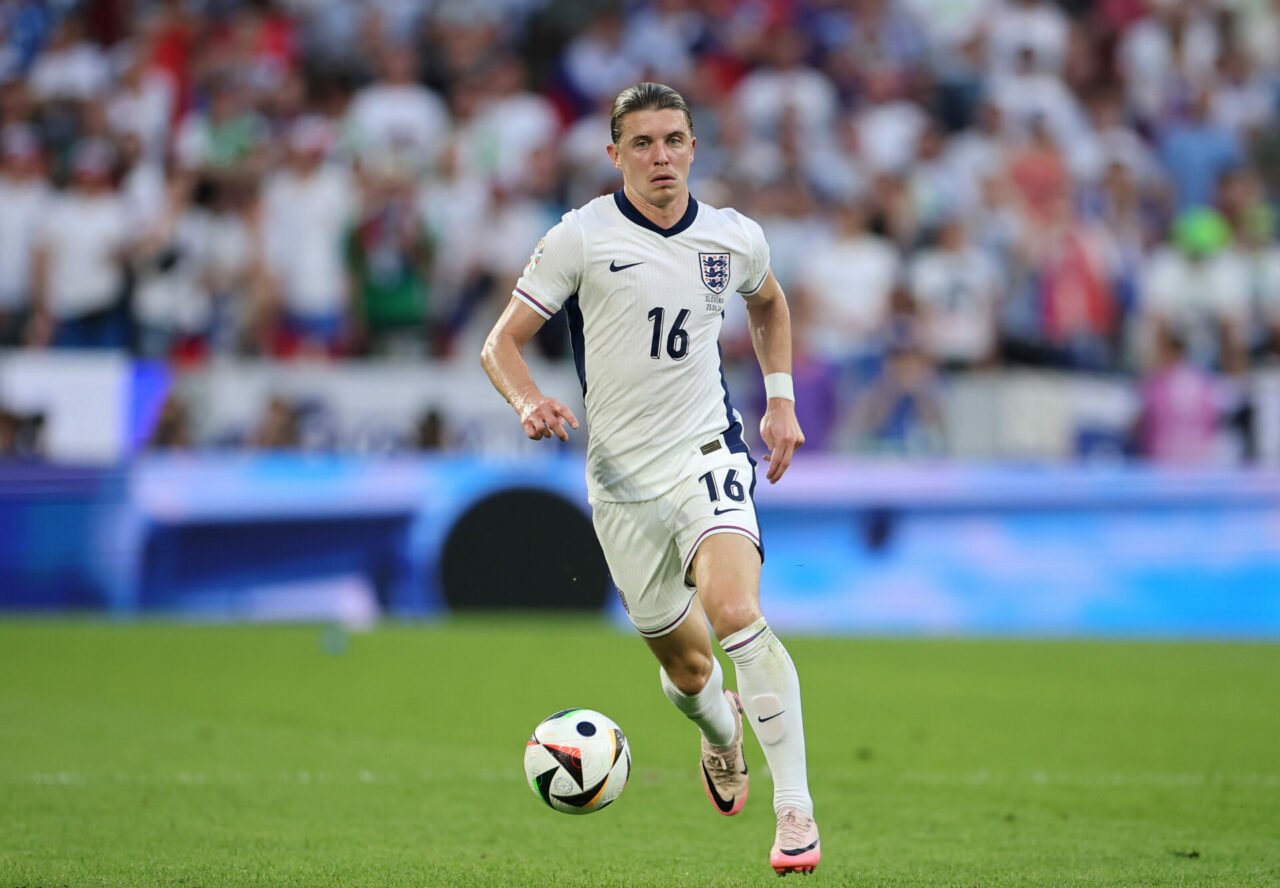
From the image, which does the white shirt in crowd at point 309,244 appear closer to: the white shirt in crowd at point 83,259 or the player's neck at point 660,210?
the white shirt in crowd at point 83,259

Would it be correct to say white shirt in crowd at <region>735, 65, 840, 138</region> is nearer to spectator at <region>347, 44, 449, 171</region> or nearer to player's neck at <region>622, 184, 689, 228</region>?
spectator at <region>347, 44, 449, 171</region>

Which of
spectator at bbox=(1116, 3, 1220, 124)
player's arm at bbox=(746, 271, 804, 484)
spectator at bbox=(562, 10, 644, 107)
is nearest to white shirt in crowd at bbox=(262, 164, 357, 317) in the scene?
spectator at bbox=(562, 10, 644, 107)

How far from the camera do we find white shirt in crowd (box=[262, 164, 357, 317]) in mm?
16250

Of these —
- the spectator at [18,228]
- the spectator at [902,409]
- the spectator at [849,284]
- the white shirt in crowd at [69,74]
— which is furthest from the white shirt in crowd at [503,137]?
the spectator at [902,409]

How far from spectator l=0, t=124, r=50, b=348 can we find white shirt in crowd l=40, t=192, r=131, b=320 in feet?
0.60

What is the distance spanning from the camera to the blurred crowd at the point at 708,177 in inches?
626

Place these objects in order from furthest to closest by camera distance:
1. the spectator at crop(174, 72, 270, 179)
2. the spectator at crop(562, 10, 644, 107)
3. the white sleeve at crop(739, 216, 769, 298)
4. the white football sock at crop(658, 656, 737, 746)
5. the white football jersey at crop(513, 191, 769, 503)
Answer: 1. the spectator at crop(562, 10, 644, 107)
2. the spectator at crop(174, 72, 270, 179)
3. the white football sock at crop(658, 656, 737, 746)
4. the white sleeve at crop(739, 216, 769, 298)
5. the white football jersey at crop(513, 191, 769, 503)

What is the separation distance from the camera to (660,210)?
6.62 m

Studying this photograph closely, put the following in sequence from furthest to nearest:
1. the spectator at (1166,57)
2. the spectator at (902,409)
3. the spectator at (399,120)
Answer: the spectator at (1166,57) → the spectator at (399,120) → the spectator at (902,409)

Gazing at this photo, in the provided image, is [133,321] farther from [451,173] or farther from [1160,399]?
[1160,399]

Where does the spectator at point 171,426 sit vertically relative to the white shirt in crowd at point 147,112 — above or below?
below

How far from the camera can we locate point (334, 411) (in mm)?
15461

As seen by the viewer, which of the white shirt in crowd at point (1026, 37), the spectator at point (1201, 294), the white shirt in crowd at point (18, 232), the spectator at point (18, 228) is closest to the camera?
the spectator at point (18, 228)

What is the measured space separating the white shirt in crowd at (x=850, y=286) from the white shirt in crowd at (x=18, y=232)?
682 centimetres
